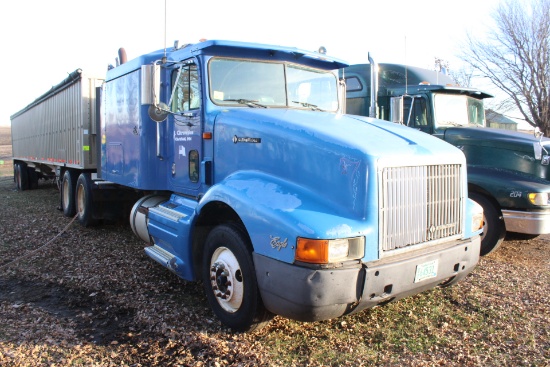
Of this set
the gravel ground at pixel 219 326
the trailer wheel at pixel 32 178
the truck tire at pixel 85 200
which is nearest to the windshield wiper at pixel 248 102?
the gravel ground at pixel 219 326

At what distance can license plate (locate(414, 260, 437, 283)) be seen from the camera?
3.59 m

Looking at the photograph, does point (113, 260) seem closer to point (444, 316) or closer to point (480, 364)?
point (444, 316)

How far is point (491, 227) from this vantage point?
6.45 meters

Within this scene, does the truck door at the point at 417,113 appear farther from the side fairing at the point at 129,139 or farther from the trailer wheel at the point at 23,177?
the trailer wheel at the point at 23,177

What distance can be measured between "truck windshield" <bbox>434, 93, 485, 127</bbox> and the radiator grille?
3.81 metres

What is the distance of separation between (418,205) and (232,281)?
1.65 m

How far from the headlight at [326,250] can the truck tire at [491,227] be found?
3.87 metres

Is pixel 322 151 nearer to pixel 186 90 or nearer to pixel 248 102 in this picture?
pixel 248 102

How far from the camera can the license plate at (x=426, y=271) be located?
11.8 feet

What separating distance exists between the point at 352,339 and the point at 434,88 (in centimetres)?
498

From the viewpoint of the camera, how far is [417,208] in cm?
368

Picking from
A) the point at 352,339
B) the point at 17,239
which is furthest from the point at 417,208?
the point at 17,239

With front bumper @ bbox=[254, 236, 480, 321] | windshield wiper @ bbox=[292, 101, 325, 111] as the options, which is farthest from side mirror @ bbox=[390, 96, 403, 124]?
front bumper @ bbox=[254, 236, 480, 321]

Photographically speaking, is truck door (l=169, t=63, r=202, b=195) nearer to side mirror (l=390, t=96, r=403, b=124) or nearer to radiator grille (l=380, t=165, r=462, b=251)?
radiator grille (l=380, t=165, r=462, b=251)
